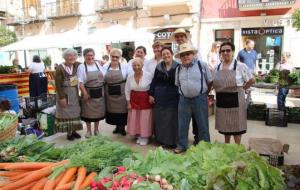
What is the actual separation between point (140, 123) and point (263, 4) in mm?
11913

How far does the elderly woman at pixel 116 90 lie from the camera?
620cm

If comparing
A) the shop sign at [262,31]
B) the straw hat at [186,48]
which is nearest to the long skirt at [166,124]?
the straw hat at [186,48]

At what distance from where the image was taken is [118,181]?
2.24 m

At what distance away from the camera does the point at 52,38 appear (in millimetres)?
13883

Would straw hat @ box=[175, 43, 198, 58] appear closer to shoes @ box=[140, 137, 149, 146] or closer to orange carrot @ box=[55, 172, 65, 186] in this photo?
shoes @ box=[140, 137, 149, 146]

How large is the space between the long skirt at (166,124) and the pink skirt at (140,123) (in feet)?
0.63

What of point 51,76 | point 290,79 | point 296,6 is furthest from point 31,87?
point 296,6

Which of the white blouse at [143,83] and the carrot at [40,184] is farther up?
the white blouse at [143,83]

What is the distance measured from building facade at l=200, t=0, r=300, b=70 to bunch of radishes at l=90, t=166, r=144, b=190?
14.9 meters

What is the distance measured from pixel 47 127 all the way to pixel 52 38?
7991mm

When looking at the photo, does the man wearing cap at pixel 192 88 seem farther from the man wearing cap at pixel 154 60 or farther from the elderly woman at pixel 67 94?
the elderly woman at pixel 67 94

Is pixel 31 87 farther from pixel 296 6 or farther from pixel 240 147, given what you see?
pixel 296 6

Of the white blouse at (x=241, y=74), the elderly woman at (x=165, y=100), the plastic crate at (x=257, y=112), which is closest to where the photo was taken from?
the white blouse at (x=241, y=74)

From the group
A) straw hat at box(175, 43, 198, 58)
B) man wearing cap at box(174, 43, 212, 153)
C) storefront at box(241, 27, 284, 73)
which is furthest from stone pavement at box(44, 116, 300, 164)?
storefront at box(241, 27, 284, 73)
